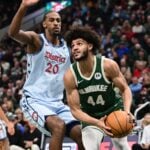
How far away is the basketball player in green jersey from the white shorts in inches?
17.8

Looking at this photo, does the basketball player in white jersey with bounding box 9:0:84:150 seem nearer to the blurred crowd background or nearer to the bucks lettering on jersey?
the bucks lettering on jersey

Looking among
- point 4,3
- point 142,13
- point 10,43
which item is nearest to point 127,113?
point 142,13

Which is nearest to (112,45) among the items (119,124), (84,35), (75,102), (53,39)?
(53,39)

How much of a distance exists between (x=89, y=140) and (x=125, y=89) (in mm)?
804

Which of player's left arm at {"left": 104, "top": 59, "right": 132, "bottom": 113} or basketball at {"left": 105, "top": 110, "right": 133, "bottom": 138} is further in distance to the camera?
player's left arm at {"left": 104, "top": 59, "right": 132, "bottom": 113}

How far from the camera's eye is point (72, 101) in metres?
7.65

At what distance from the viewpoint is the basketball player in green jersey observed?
765 centimetres

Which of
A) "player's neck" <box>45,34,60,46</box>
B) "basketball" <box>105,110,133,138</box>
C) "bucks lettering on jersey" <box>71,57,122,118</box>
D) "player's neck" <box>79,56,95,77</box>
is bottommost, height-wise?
"basketball" <box>105,110,133,138</box>

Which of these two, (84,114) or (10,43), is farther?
(10,43)

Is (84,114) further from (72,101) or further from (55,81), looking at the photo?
(55,81)

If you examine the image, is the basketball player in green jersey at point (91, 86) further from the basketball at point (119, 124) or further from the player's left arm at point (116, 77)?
the basketball at point (119, 124)

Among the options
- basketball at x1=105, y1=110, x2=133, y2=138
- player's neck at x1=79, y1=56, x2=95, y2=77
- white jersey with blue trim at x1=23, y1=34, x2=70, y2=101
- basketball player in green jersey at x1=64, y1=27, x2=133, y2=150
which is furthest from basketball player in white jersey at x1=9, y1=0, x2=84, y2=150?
basketball at x1=105, y1=110, x2=133, y2=138

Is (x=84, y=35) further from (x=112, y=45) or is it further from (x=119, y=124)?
(x=112, y=45)

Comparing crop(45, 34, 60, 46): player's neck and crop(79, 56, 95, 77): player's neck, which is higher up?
crop(45, 34, 60, 46): player's neck
